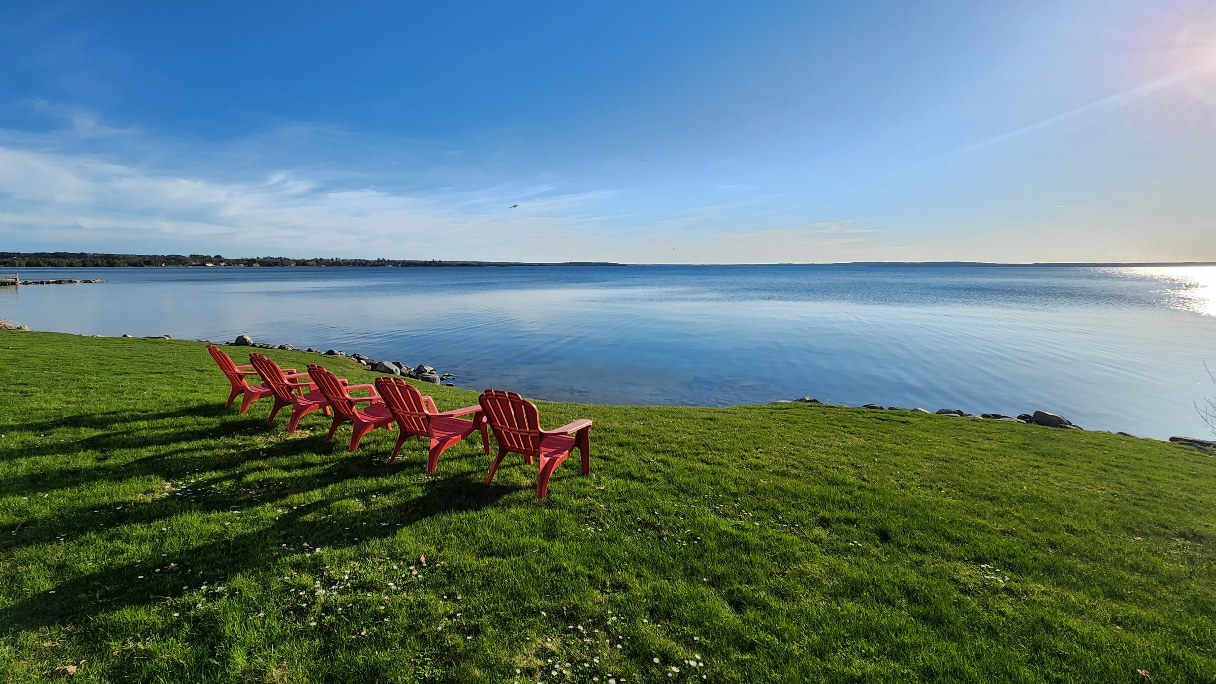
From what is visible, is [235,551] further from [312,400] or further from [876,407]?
[876,407]

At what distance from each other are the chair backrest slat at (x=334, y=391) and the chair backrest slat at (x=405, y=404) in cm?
92

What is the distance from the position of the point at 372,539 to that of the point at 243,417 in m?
5.60

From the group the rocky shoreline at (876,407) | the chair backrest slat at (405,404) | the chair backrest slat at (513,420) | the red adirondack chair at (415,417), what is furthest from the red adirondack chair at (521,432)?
the rocky shoreline at (876,407)

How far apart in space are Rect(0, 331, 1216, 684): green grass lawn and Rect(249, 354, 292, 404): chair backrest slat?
62 centimetres

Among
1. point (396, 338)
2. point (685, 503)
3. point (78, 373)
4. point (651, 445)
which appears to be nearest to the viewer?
point (685, 503)

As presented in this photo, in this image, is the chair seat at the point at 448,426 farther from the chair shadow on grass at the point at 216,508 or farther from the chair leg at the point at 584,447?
the chair leg at the point at 584,447

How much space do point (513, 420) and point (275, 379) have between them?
16.0ft

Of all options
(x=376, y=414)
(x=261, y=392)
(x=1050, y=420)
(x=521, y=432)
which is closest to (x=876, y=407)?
(x=1050, y=420)

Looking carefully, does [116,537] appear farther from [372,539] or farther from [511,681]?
[511,681]

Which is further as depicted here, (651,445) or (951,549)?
(651,445)

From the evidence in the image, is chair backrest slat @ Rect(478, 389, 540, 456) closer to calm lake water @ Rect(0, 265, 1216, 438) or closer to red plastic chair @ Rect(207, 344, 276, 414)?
red plastic chair @ Rect(207, 344, 276, 414)

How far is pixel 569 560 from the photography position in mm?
4789

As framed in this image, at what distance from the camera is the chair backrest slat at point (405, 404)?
6.92m

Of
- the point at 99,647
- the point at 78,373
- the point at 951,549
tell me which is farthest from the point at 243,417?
the point at 951,549
